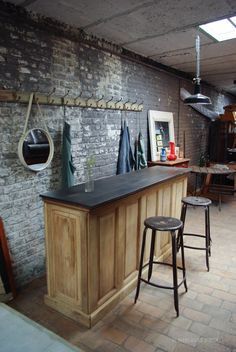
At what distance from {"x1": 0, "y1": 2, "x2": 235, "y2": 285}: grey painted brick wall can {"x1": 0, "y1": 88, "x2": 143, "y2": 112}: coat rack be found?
6cm

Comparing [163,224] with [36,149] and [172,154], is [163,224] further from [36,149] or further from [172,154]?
[172,154]

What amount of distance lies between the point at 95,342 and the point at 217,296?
1302 mm

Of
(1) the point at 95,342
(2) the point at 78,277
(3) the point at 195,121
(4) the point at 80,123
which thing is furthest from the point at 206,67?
(1) the point at 95,342

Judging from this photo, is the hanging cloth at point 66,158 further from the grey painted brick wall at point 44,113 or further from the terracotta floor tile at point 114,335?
the terracotta floor tile at point 114,335

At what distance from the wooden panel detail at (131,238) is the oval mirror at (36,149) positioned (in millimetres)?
1082

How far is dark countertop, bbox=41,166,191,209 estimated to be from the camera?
213 cm

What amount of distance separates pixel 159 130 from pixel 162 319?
356 cm

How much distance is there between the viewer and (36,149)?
9.36 feet

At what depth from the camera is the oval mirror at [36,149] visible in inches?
107

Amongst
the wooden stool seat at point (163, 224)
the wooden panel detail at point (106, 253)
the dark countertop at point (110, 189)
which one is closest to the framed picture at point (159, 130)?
the dark countertop at point (110, 189)

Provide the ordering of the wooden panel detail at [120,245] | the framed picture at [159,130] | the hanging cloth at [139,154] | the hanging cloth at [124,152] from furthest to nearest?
the framed picture at [159,130] → the hanging cloth at [139,154] → the hanging cloth at [124,152] → the wooden panel detail at [120,245]

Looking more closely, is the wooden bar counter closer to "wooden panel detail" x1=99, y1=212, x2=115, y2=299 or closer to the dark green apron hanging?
"wooden panel detail" x1=99, y1=212, x2=115, y2=299

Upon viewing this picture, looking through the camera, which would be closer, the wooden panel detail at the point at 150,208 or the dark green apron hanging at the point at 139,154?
the wooden panel detail at the point at 150,208

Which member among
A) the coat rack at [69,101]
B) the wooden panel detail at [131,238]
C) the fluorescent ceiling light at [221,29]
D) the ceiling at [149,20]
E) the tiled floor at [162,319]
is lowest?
the tiled floor at [162,319]
